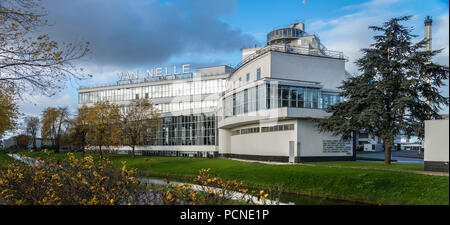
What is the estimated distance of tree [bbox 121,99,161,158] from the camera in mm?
51531

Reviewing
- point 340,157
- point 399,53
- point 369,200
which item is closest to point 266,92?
point 340,157

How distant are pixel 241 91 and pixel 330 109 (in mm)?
12133

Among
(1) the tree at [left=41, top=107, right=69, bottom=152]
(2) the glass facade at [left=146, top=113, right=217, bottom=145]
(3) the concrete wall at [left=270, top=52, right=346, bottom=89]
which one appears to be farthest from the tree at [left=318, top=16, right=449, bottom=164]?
(1) the tree at [left=41, top=107, right=69, bottom=152]

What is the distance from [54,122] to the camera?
64688mm

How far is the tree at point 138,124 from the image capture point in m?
51.5

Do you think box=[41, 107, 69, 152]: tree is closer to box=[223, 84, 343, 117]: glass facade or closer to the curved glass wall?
box=[223, 84, 343, 117]: glass facade

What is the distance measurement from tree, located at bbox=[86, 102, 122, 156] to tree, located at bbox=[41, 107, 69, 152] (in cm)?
1518

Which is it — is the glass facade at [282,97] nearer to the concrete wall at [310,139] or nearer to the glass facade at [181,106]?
the concrete wall at [310,139]

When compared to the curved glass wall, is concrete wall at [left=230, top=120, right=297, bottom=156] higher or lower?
lower

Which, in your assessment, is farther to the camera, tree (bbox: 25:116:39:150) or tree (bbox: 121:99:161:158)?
tree (bbox: 25:116:39:150)

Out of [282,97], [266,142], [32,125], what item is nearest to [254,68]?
[282,97]

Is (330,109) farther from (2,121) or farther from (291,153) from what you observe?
(2,121)

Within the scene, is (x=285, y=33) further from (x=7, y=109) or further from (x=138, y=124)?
(x=7, y=109)

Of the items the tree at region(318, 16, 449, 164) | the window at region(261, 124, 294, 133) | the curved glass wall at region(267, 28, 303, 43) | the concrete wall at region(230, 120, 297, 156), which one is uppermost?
the curved glass wall at region(267, 28, 303, 43)
